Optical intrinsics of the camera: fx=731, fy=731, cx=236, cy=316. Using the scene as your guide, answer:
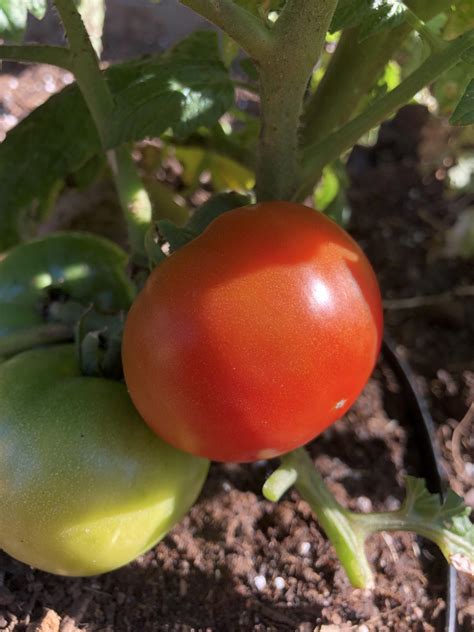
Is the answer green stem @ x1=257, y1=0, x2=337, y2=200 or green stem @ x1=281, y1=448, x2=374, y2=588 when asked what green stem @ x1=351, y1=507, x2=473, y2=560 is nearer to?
green stem @ x1=281, y1=448, x2=374, y2=588

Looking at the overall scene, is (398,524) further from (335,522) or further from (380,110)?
(380,110)

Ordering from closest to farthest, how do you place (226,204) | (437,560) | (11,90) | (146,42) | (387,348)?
(226,204)
(437,560)
(387,348)
(11,90)
(146,42)

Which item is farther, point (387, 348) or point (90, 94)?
point (387, 348)

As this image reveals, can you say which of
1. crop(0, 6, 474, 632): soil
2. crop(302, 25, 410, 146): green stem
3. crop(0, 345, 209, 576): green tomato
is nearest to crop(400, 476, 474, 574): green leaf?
crop(0, 6, 474, 632): soil

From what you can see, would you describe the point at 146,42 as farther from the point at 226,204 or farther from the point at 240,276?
the point at 240,276

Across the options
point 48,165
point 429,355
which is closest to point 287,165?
point 48,165

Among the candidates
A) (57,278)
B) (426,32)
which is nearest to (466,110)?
(426,32)
